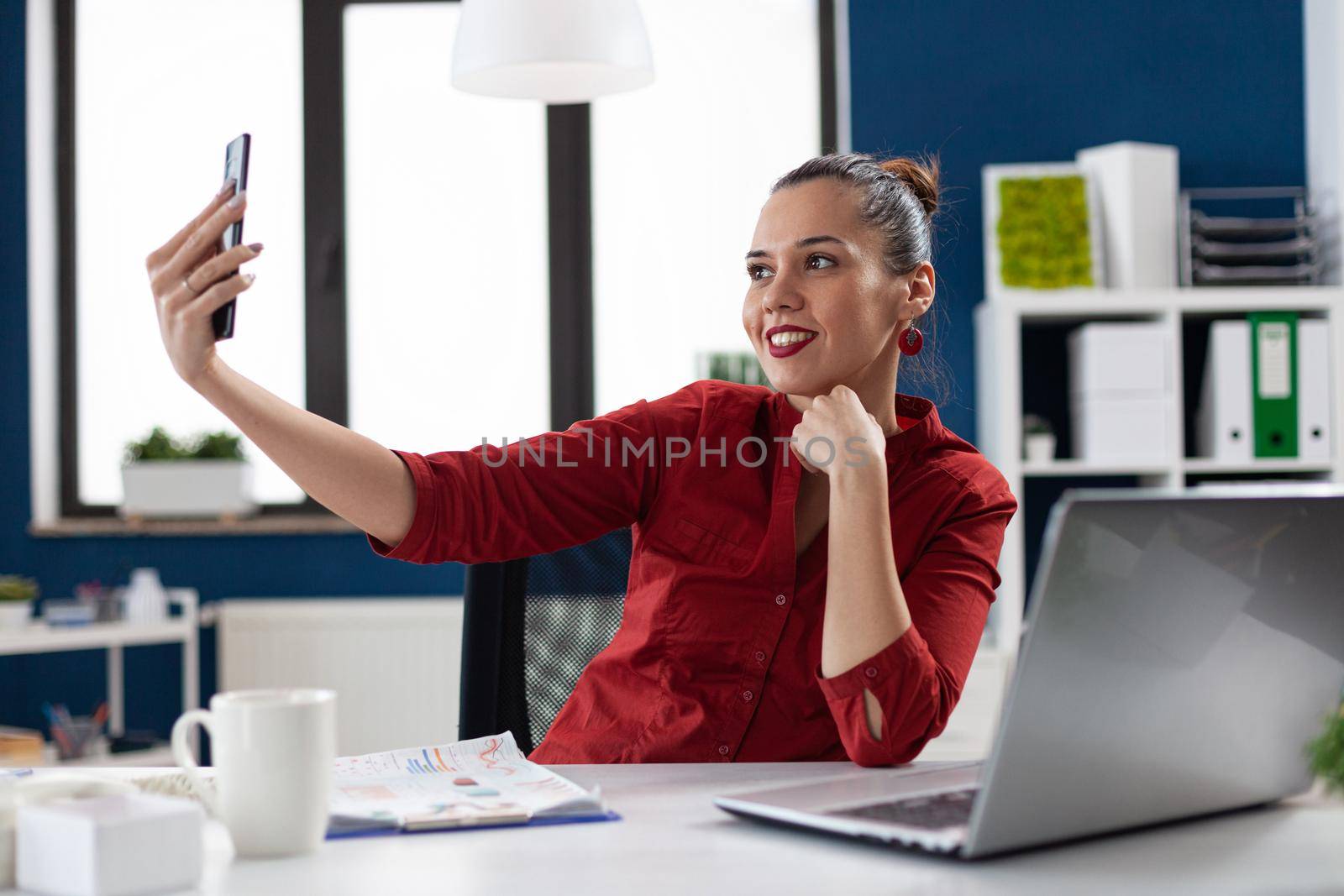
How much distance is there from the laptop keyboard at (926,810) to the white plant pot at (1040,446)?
230 centimetres

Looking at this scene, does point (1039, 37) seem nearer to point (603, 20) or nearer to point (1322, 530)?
point (603, 20)

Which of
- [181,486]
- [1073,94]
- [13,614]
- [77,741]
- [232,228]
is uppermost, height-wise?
[1073,94]

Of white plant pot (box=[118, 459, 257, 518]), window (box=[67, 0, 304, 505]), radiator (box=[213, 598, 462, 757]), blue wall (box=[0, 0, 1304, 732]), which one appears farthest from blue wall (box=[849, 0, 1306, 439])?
white plant pot (box=[118, 459, 257, 518])

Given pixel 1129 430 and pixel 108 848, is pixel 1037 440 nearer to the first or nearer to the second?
pixel 1129 430

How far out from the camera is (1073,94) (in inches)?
133

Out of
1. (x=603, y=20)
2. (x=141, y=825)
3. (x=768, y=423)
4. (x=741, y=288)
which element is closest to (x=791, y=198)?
(x=768, y=423)

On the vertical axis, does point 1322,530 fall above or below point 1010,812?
above

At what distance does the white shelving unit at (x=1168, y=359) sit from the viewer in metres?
2.94

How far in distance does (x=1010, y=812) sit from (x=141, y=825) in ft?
1.60

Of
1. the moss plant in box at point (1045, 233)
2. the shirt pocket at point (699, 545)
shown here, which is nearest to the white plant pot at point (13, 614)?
the shirt pocket at point (699, 545)

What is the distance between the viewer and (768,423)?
146 cm

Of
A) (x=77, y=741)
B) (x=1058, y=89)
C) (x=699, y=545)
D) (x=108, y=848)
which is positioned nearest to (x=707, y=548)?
(x=699, y=545)

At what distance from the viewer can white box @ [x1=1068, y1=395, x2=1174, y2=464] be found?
2.97 meters

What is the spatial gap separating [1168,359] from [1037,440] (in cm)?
35
